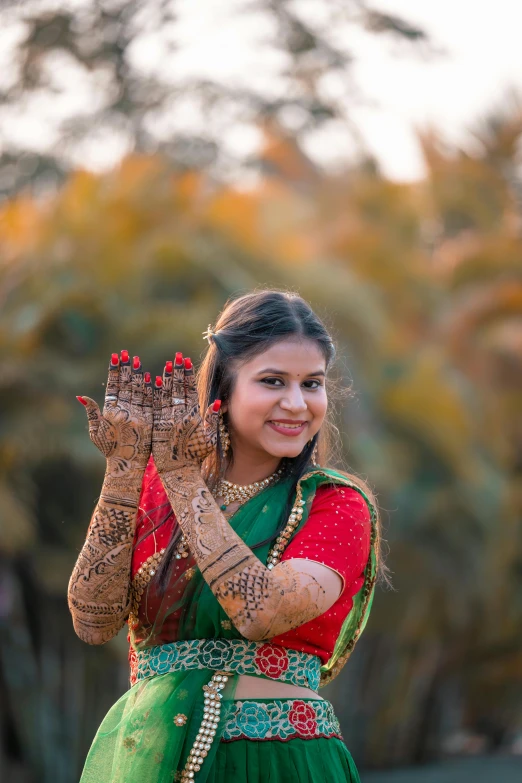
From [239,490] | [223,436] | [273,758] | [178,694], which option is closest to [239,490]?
[239,490]

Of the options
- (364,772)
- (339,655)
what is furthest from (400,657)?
(339,655)

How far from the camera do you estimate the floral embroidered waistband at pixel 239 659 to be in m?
2.74

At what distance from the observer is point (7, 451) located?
991 cm

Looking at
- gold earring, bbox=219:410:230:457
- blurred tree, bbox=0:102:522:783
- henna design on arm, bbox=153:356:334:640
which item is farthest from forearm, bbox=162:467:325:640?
blurred tree, bbox=0:102:522:783

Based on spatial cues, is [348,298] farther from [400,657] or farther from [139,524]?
[139,524]

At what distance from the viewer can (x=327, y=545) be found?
2.77 m

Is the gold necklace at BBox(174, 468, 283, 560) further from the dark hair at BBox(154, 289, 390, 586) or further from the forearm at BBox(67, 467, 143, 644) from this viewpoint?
the forearm at BBox(67, 467, 143, 644)

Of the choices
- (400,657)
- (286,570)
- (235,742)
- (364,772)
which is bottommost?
(364,772)

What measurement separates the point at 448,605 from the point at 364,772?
7.37ft

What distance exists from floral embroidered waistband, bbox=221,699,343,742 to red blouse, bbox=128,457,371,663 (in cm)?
12

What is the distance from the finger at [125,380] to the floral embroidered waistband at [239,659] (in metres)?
0.54

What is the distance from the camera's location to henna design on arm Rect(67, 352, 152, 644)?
108 inches

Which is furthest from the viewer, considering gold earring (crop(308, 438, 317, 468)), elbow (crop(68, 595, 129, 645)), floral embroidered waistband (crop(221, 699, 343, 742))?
gold earring (crop(308, 438, 317, 468))

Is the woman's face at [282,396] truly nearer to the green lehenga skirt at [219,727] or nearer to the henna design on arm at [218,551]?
the henna design on arm at [218,551]
